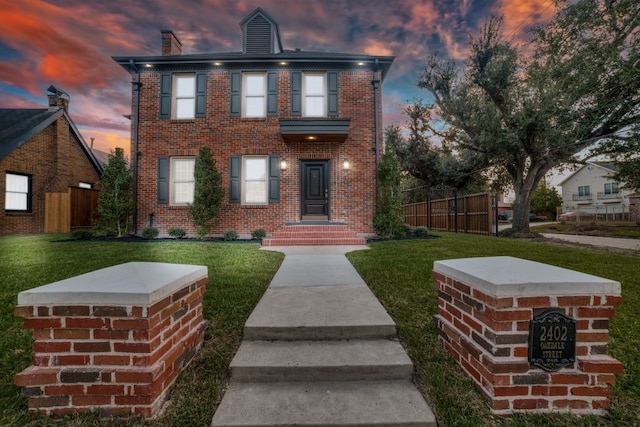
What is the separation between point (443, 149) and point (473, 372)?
16.9 m

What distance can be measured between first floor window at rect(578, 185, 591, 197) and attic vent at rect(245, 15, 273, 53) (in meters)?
43.5

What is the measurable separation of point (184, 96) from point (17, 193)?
26.1 ft

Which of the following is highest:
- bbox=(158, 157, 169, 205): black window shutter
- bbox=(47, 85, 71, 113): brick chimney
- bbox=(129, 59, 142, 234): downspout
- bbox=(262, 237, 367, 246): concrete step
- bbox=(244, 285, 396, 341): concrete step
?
bbox=(47, 85, 71, 113): brick chimney

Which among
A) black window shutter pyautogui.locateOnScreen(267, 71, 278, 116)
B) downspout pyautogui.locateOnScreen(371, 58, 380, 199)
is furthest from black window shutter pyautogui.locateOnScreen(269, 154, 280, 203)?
downspout pyautogui.locateOnScreen(371, 58, 380, 199)

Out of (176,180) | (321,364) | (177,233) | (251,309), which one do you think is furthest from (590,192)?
(321,364)

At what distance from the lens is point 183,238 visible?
916cm

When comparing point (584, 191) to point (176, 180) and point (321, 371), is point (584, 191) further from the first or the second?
point (321, 371)

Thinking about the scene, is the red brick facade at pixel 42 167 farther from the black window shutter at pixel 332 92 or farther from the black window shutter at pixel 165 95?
the black window shutter at pixel 332 92

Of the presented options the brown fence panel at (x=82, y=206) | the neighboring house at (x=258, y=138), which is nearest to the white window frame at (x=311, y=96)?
the neighboring house at (x=258, y=138)

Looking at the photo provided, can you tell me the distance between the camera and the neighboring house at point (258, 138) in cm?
948

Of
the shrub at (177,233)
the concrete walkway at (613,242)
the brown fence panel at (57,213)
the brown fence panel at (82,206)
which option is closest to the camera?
the concrete walkway at (613,242)

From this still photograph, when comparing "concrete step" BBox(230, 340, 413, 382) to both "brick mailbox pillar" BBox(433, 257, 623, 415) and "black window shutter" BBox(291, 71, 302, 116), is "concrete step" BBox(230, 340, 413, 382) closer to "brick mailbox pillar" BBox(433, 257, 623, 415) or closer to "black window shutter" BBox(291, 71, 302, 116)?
"brick mailbox pillar" BBox(433, 257, 623, 415)

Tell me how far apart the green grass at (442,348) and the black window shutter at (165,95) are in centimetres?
877

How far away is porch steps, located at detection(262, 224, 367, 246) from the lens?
310 inches
